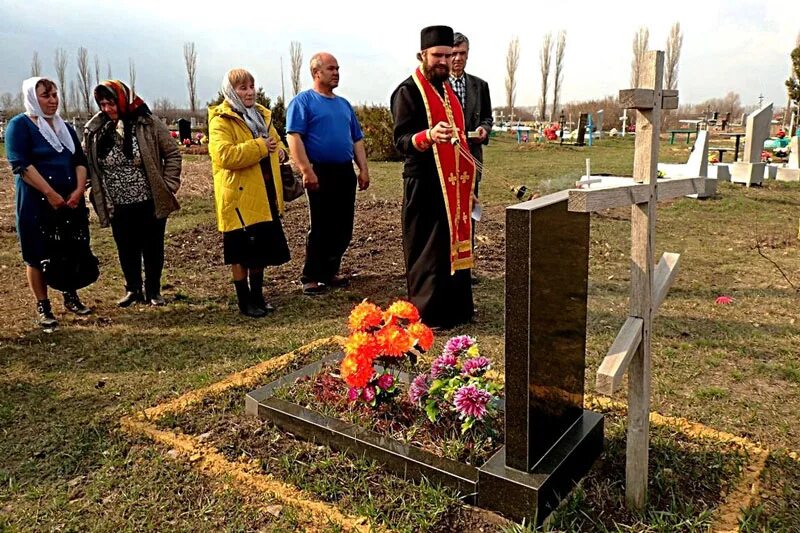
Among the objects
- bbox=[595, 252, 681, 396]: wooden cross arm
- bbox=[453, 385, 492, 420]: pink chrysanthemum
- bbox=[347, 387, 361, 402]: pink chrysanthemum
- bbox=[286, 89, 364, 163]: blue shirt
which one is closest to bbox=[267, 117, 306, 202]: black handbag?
bbox=[286, 89, 364, 163]: blue shirt

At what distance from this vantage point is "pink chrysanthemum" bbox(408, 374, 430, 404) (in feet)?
10.2

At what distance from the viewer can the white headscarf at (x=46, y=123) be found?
4.93 m

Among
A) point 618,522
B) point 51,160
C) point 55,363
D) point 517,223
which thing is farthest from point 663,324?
point 51,160

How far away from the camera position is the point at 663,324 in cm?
505

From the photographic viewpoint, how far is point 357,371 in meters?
3.09

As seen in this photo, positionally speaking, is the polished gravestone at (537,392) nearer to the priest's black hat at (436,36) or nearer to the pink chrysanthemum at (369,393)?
the pink chrysanthemum at (369,393)

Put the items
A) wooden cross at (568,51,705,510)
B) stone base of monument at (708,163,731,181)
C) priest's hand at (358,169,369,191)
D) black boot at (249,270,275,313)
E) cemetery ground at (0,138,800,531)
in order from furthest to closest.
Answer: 1. stone base of monument at (708,163,731,181)
2. priest's hand at (358,169,369,191)
3. black boot at (249,270,275,313)
4. cemetery ground at (0,138,800,531)
5. wooden cross at (568,51,705,510)

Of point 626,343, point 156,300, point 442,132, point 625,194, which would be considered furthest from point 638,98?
point 156,300

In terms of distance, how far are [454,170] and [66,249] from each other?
10.2 ft

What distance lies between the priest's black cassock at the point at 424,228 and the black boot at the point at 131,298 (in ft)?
8.41

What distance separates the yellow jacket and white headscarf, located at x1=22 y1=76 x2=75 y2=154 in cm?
119

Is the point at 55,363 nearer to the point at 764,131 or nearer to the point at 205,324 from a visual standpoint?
the point at 205,324

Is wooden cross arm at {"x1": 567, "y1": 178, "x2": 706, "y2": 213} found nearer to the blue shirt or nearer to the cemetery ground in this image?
the cemetery ground

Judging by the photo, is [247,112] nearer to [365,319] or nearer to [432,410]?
[365,319]
